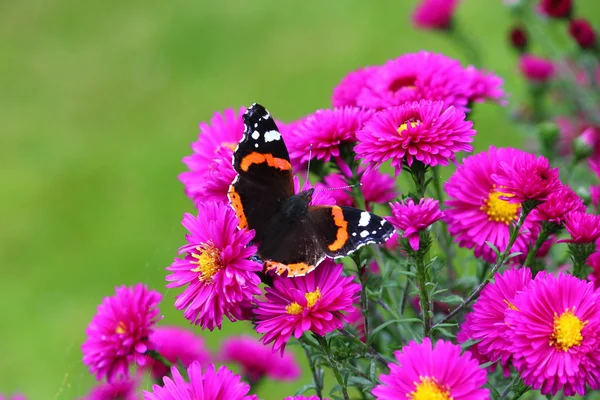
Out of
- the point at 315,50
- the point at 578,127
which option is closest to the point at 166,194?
the point at 315,50

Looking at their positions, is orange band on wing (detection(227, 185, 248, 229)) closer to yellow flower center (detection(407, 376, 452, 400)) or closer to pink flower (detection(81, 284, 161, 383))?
pink flower (detection(81, 284, 161, 383))

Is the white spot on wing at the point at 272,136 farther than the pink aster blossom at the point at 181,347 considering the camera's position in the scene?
No

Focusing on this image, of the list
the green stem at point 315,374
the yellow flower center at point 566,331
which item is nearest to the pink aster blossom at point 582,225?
the yellow flower center at point 566,331

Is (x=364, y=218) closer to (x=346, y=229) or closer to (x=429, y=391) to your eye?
(x=346, y=229)

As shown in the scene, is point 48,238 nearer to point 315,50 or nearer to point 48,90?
point 48,90

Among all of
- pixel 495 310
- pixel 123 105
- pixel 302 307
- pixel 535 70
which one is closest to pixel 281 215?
pixel 302 307

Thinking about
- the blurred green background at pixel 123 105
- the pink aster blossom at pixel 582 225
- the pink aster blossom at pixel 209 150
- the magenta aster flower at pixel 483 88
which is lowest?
the pink aster blossom at pixel 582 225

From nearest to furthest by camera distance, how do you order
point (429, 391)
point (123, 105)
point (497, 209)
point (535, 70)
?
point (429, 391) → point (497, 209) → point (535, 70) → point (123, 105)

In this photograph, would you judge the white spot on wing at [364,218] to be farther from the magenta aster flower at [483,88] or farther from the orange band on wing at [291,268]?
the magenta aster flower at [483,88]
